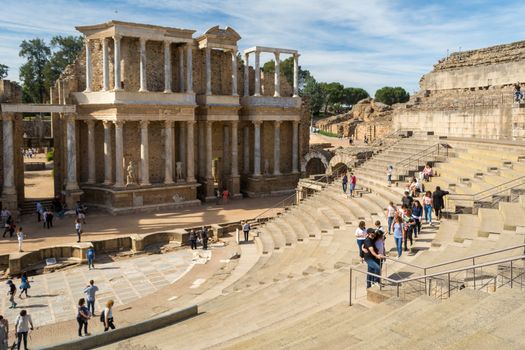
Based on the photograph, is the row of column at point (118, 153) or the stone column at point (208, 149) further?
the stone column at point (208, 149)

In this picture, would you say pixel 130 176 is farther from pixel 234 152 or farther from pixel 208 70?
pixel 208 70

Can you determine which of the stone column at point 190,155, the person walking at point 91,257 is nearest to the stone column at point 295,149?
the stone column at point 190,155

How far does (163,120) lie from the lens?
35.6 metres

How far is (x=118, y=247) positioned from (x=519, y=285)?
19.7 metres

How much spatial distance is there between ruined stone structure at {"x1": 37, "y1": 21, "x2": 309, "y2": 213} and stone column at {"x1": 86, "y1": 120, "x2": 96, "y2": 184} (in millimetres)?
70

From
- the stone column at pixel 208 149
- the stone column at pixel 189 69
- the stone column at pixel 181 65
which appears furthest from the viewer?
the stone column at pixel 208 149

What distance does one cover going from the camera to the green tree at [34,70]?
244 feet

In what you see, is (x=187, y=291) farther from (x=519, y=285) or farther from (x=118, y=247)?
(x=519, y=285)

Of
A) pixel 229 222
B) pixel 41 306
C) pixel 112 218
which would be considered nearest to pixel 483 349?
pixel 41 306

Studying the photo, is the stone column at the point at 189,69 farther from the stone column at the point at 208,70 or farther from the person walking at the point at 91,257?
the person walking at the point at 91,257

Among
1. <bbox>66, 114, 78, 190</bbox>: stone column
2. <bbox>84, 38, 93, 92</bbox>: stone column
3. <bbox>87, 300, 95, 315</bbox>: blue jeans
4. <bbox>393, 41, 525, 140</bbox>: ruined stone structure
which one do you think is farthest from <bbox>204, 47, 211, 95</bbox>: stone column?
<bbox>87, 300, 95, 315</bbox>: blue jeans

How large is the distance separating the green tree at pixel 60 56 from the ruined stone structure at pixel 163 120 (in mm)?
41855

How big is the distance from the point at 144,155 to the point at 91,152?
382cm

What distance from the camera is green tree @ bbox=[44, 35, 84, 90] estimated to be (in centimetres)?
7319
